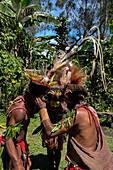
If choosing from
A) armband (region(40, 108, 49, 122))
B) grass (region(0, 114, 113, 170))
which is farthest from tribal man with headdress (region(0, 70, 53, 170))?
grass (region(0, 114, 113, 170))

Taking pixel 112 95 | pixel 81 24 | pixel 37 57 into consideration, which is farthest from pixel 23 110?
pixel 81 24

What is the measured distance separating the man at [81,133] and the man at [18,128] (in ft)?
0.63

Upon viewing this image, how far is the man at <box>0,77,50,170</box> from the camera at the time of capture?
6.83 ft

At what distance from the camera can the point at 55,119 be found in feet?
12.0

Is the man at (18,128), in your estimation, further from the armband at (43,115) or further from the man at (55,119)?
the man at (55,119)

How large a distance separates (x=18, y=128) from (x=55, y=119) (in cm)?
168

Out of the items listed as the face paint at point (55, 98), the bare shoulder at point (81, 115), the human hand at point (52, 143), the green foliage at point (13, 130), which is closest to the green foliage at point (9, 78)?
the face paint at point (55, 98)

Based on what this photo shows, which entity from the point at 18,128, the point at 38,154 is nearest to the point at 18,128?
the point at 18,128

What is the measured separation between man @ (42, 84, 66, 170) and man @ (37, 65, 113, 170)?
1162mm

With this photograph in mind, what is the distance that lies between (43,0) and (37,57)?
11524 millimetres

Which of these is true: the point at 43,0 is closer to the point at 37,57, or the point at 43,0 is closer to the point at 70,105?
the point at 37,57

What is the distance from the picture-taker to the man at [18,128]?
2.08 m

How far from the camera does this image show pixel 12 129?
6.71 ft

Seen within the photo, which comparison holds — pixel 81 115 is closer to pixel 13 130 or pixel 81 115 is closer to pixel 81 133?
pixel 81 133
